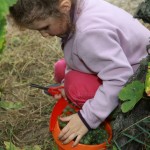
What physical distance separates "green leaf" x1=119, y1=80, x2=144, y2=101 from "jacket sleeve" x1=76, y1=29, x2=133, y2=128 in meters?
0.23

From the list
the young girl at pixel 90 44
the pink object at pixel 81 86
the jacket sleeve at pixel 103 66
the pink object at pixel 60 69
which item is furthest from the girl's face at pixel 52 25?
the pink object at pixel 60 69

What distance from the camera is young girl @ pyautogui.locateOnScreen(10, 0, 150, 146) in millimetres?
1972

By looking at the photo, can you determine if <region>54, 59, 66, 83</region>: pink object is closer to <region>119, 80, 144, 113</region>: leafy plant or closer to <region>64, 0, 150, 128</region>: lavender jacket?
<region>64, 0, 150, 128</region>: lavender jacket

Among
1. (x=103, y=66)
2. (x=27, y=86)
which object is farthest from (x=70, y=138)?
(x=27, y=86)

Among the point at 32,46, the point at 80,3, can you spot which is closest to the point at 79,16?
the point at 80,3

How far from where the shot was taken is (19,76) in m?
3.02

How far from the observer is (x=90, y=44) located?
199 cm

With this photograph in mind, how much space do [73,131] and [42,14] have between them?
2.03 ft

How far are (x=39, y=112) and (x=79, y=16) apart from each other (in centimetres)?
82

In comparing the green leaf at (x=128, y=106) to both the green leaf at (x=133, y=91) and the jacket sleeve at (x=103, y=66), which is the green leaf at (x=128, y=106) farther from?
the jacket sleeve at (x=103, y=66)

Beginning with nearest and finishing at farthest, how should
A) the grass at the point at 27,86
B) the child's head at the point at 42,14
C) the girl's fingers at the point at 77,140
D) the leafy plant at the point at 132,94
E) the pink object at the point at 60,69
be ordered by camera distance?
the leafy plant at the point at 132,94, the child's head at the point at 42,14, the girl's fingers at the point at 77,140, the grass at the point at 27,86, the pink object at the point at 60,69

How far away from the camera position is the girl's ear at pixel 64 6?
198 centimetres

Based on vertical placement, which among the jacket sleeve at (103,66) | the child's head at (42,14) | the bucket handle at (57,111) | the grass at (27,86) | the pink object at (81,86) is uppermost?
the child's head at (42,14)

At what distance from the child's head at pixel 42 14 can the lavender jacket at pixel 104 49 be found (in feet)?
0.32
